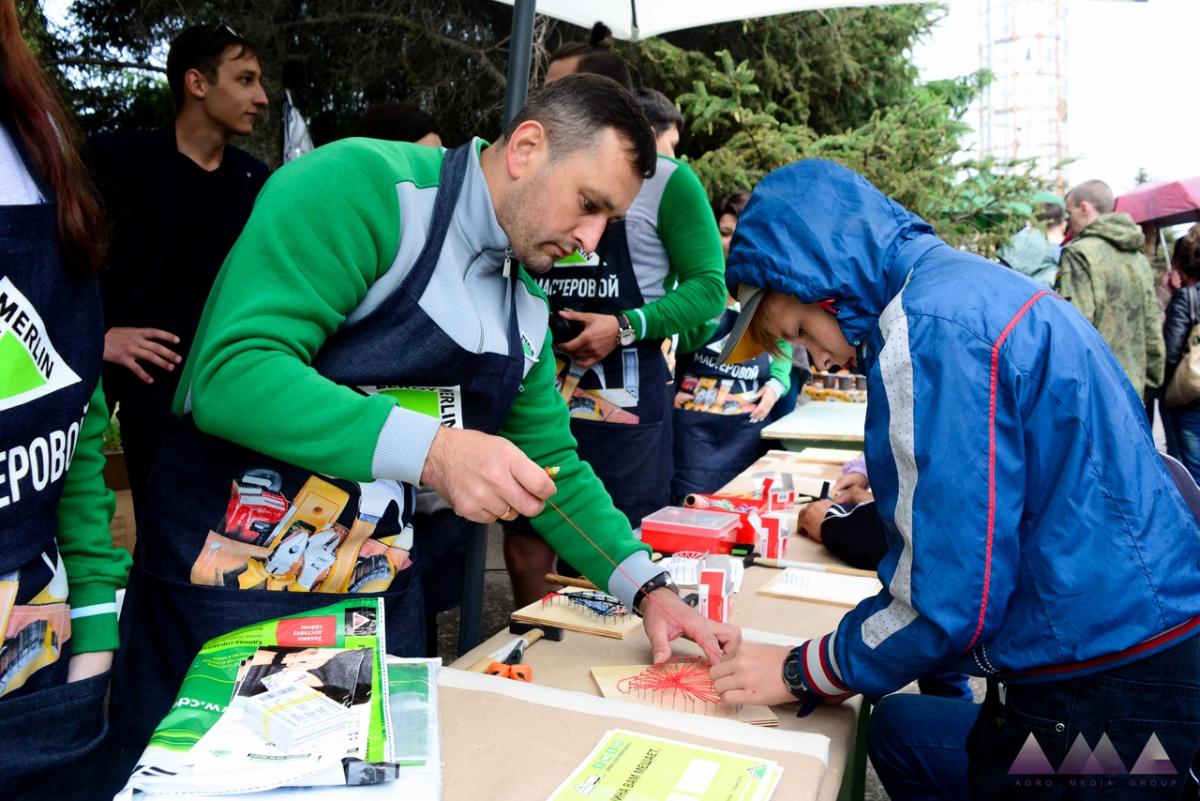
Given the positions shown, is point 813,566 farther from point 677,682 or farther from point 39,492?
point 39,492

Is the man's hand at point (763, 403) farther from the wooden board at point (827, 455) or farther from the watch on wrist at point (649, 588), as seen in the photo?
the watch on wrist at point (649, 588)

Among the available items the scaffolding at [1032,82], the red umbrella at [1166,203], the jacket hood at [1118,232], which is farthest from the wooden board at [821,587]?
the scaffolding at [1032,82]

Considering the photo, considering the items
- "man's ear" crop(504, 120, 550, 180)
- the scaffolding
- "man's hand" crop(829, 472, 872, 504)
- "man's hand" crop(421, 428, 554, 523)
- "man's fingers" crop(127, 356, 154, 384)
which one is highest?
the scaffolding

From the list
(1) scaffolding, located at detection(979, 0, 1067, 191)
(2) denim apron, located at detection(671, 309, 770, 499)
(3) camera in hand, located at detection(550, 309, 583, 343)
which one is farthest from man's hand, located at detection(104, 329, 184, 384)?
(1) scaffolding, located at detection(979, 0, 1067, 191)

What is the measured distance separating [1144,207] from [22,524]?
1048 cm

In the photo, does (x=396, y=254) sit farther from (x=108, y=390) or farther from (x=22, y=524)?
(x=108, y=390)

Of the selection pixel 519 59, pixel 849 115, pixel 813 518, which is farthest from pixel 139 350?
pixel 849 115

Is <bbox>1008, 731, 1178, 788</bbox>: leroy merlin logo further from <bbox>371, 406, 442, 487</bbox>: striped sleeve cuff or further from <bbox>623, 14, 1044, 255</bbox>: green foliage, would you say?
<bbox>623, 14, 1044, 255</bbox>: green foliage

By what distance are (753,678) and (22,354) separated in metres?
1.07

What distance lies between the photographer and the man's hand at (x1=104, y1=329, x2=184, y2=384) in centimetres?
265

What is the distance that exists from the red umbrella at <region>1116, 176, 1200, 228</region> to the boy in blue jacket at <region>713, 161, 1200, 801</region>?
887cm

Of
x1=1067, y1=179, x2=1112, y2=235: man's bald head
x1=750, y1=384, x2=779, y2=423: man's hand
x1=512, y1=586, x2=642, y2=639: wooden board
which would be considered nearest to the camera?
x1=512, y1=586, x2=642, y2=639: wooden board

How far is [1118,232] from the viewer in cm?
592

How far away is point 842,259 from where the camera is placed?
1439 mm
